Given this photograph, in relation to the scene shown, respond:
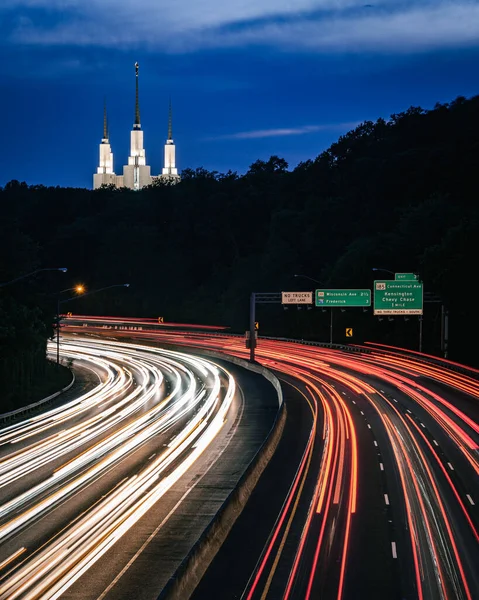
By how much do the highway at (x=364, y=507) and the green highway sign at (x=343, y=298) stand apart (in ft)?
65.4

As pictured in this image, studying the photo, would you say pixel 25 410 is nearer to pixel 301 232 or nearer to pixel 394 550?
pixel 394 550

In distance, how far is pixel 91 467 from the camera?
32.8 meters

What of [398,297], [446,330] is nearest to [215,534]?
[398,297]

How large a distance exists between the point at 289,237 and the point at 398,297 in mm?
70026

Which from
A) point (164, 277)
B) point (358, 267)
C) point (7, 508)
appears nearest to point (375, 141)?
Answer: point (164, 277)

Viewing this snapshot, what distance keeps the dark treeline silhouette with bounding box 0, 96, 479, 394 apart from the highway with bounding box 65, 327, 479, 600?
2030 centimetres

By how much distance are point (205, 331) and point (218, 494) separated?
91.9 meters

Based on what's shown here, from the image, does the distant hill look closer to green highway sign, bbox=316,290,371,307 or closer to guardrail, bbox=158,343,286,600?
green highway sign, bbox=316,290,371,307

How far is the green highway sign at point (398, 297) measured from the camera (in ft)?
227

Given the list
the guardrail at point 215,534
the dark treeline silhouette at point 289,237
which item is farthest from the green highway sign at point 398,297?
the guardrail at point 215,534

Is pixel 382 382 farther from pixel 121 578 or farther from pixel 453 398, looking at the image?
pixel 121 578

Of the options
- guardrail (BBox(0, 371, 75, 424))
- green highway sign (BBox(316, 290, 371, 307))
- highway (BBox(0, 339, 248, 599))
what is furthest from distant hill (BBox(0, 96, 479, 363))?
guardrail (BBox(0, 371, 75, 424))

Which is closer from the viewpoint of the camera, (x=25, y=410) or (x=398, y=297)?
(x=25, y=410)

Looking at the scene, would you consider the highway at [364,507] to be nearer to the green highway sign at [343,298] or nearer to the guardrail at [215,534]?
the guardrail at [215,534]
